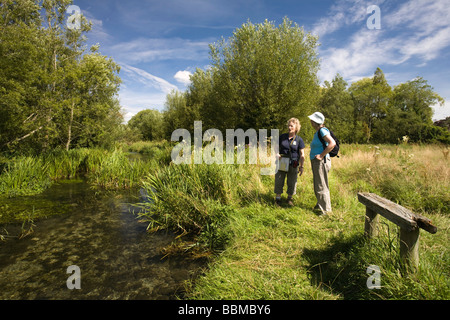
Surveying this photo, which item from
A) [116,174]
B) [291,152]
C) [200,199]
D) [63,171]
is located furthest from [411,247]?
[63,171]

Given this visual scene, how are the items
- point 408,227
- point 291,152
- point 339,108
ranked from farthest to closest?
point 339,108 < point 291,152 < point 408,227

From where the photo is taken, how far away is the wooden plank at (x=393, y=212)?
204 centimetres

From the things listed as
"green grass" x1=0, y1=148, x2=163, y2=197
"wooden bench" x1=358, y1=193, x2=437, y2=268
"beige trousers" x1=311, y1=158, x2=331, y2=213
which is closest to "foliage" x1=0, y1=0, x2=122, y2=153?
"green grass" x1=0, y1=148, x2=163, y2=197

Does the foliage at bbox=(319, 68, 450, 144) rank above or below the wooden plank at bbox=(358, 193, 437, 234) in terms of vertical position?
above

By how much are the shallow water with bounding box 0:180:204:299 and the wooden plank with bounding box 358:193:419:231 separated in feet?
9.24

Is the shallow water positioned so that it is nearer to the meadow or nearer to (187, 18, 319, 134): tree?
the meadow

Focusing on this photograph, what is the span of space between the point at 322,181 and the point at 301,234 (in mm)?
1183

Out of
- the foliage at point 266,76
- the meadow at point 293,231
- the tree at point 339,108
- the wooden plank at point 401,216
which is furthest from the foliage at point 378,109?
the wooden plank at point 401,216

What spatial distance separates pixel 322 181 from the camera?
4.27 meters

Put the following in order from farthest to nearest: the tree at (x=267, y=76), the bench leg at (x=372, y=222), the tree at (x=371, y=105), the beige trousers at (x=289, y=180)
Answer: the tree at (x=371, y=105) → the tree at (x=267, y=76) → the beige trousers at (x=289, y=180) → the bench leg at (x=372, y=222)

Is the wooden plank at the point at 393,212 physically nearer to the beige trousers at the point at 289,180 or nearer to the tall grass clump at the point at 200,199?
the beige trousers at the point at 289,180

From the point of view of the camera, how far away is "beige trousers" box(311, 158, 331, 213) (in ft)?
13.9

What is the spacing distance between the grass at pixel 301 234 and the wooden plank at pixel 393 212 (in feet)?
0.81

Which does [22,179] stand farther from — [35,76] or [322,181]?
[322,181]
